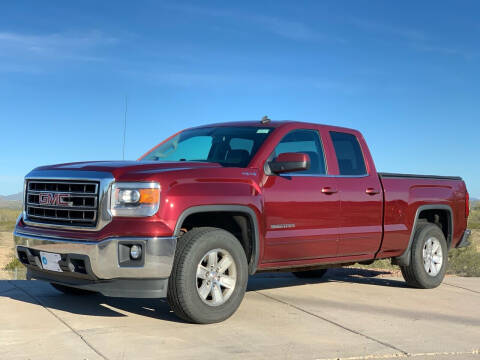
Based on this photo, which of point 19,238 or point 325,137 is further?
point 325,137

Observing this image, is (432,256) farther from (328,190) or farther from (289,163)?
(289,163)

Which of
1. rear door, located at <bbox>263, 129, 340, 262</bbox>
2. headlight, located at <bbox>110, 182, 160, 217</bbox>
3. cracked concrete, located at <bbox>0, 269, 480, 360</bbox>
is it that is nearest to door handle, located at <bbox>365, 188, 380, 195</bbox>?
rear door, located at <bbox>263, 129, 340, 262</bbox>

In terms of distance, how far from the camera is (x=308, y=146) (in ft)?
23.2

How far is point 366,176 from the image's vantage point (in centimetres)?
754

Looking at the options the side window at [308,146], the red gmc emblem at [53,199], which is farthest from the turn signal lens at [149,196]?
the side window at [308,146]

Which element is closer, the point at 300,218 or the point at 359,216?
the point at 300,218

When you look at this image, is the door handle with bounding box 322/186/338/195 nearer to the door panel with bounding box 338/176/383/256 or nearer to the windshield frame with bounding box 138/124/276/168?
the door panel with bounding box 338/176/383/256

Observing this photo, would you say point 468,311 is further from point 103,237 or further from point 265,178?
point 103,237

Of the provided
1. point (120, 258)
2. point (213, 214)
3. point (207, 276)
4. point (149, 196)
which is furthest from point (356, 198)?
point (120, 258)

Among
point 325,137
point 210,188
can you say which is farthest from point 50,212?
point 325,137

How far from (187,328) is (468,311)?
11.0 ft

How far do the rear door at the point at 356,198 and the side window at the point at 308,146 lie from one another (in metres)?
0.27

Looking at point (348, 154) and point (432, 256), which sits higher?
point (348, 154)

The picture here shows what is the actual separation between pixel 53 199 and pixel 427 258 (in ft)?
16.8
